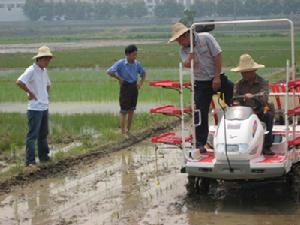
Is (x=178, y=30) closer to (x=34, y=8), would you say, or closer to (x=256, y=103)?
(x=256, y=103)

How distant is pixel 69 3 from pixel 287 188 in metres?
110

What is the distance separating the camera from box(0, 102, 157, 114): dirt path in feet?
51.6

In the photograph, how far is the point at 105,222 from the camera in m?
6.42

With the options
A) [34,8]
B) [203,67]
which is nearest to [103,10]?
[34,8]

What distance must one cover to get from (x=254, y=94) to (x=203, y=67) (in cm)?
64

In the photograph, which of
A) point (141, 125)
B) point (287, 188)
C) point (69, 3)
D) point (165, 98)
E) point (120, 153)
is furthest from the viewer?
point (69, 3)

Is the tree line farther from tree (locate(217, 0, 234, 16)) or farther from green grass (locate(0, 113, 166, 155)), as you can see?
green grass (locate(0, 113, 166, 155))

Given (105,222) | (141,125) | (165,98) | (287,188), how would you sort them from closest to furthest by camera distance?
(105,222) → (287,188) → (141,125) → (165,98)

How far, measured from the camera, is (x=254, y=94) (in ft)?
24.1

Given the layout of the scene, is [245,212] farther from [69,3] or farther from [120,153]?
[69,3]

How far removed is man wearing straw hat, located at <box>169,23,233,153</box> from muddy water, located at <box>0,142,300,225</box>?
0.69 m

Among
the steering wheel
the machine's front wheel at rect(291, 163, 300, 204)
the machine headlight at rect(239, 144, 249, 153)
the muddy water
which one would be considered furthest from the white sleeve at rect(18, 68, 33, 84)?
the machine's front wheel at rect(291, 163, 300, 204)

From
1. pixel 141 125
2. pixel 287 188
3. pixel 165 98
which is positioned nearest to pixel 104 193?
pixel 287 188

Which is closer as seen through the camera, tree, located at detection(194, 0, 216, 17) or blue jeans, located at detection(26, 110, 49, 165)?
blue jeans, located at detection(26, 110, 49, 165)
